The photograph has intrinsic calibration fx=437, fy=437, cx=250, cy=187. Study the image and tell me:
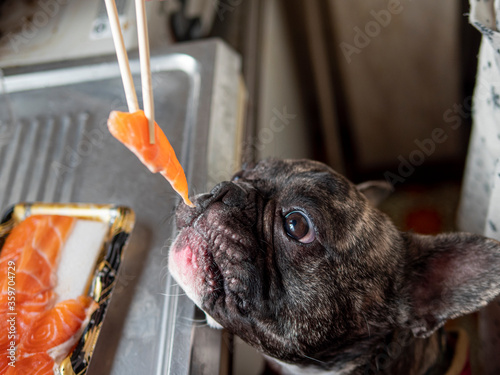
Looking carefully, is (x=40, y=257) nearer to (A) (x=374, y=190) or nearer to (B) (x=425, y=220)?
(A) (x=374, y=190)

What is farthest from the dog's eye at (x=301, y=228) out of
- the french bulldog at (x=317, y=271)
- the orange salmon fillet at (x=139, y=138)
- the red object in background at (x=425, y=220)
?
the red object in background at (x=425, y=220)

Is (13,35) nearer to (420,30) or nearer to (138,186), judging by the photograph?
(138,186)

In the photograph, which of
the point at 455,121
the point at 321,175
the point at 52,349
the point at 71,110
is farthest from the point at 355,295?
the point at 455,121

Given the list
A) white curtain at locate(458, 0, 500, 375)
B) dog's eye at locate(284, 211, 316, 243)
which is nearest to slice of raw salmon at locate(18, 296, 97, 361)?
dog's eye at locate(284, 211, 316, 243)

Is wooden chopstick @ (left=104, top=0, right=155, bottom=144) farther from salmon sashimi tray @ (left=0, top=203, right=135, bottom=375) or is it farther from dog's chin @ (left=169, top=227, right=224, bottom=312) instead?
salmon sashimi tray @ (left=0, top=203, right=135, bottom=375)

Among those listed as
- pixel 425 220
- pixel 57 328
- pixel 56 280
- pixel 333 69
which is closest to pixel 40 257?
pixel 56 280

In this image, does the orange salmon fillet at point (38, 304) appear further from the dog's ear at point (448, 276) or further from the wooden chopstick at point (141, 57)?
the dog's ear at point (448, 276)
